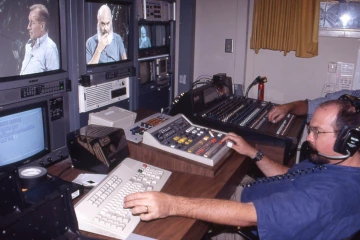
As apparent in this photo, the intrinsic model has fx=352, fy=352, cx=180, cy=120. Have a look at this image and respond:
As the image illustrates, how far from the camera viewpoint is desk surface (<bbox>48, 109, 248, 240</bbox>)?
3.98ft

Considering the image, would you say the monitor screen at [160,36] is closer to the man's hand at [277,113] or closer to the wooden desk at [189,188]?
the man's hand at [277,113]

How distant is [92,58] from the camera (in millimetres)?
1954

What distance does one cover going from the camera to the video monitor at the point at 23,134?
56.1 inches

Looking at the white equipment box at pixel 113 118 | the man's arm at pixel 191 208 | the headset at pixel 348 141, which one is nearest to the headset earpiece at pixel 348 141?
the headset at pixel 348 141

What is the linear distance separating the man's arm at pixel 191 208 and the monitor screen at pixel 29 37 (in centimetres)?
74

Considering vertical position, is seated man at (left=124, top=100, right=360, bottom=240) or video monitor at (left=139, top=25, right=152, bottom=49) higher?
video monitor at (left=139, top=25, right=152, bottom=49)

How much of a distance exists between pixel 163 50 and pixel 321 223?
190cm

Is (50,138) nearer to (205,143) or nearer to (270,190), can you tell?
(205,143)

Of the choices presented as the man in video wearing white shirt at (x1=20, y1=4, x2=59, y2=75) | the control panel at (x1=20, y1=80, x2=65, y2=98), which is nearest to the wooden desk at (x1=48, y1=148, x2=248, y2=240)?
the control panel at (x1=20, y1=80, x2=65, y2=98)

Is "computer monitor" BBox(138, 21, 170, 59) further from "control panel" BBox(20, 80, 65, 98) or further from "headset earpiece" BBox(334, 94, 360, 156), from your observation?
"headset earpiece" BBox(334, 94, 360, 156)

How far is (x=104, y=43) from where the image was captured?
6.70 feet

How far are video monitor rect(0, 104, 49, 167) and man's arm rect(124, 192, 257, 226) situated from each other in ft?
1.87

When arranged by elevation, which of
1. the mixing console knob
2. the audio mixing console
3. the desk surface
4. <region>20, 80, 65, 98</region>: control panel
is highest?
<region>20, 80, 65, 98</region>: control panel

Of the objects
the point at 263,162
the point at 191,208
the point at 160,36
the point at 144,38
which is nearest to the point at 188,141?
the point at 263,162
